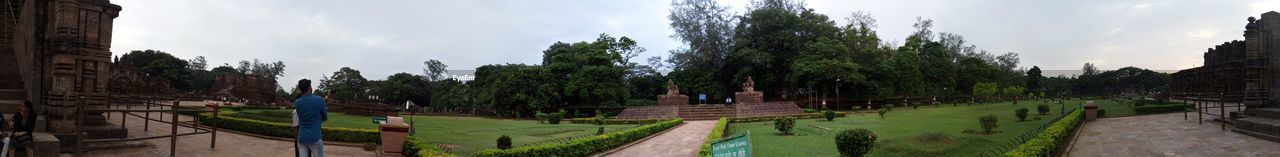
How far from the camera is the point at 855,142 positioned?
8.60 m

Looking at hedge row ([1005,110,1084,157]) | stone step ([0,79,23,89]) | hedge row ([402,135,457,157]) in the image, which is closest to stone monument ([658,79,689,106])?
hedge row ([1005,110,1084,157])

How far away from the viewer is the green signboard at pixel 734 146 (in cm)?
483

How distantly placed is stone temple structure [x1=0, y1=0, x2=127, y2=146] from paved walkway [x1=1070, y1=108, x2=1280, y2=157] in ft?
47.9

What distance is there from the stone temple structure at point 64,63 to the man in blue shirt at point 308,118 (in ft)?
11.8

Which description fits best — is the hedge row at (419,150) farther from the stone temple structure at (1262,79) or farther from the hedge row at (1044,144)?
the stone temple structure at (1262,79)

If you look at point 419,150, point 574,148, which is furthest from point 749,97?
point 419,150

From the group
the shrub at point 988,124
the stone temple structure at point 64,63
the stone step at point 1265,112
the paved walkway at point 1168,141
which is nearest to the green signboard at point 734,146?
the stone temple structure at point 64,63

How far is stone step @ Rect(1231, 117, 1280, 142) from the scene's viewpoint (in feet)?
34.7

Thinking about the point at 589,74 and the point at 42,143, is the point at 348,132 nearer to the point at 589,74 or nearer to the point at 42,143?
the point at 42,143

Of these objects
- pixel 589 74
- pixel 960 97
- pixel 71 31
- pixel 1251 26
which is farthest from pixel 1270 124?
pixel 960 97

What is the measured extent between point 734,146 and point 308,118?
3588 mm

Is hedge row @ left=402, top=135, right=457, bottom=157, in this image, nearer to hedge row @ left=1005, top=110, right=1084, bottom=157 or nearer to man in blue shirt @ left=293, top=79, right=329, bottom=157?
man in blue shirt @ left=293, top=79, right=329, bottom=157

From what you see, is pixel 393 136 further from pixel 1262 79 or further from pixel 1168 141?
pixel 1262 79

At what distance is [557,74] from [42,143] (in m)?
28.7
